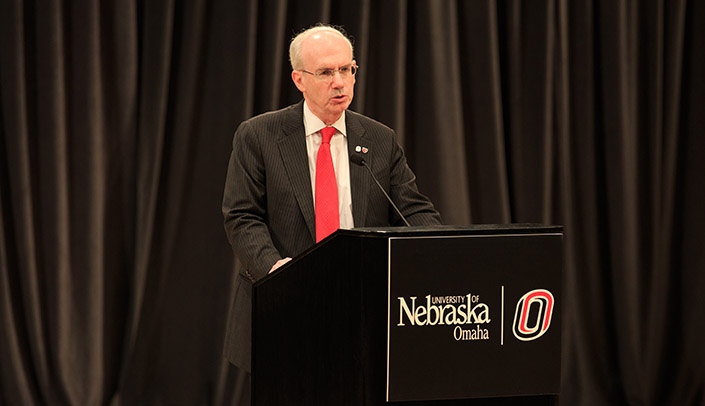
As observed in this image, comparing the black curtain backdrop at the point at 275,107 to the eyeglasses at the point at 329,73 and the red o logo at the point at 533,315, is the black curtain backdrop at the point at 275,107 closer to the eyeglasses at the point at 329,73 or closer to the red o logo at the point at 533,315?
the eyeglasses at the point at 329,73

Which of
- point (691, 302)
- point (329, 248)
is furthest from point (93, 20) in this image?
point (691, 302)

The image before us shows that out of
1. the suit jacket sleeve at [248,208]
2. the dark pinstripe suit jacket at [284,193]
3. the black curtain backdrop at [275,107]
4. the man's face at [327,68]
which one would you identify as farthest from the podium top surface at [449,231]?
the black curtain backdrop at [275,107]

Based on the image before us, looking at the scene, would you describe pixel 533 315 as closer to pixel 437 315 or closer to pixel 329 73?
pixel 437 315

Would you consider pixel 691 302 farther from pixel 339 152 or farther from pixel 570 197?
pixel 339 152

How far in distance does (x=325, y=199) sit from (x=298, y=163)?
0.14 metres

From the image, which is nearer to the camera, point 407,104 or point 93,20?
point 93,20

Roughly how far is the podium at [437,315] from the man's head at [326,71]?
0.67 m

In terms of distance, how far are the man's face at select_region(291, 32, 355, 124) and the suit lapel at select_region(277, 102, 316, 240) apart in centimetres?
10

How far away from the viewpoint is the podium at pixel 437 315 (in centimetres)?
234

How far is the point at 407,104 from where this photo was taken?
15.2 ft

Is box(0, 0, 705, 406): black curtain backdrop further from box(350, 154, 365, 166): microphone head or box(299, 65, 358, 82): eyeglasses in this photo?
box(350, 154, 365, 166): microphone head

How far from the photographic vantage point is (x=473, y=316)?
2.39 meters

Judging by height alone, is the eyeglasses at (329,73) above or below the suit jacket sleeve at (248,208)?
above

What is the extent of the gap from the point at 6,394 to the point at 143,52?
1.53 meters
